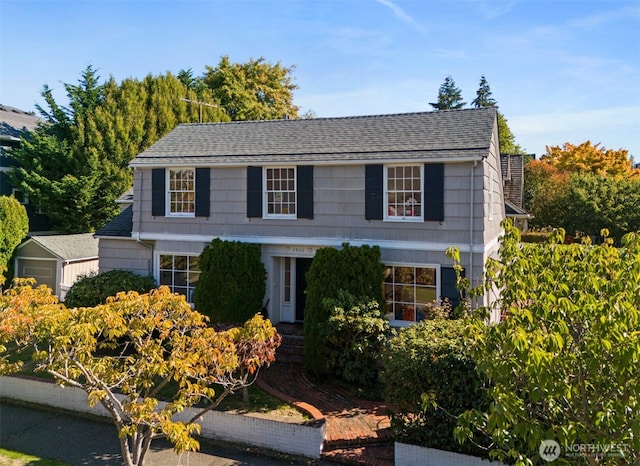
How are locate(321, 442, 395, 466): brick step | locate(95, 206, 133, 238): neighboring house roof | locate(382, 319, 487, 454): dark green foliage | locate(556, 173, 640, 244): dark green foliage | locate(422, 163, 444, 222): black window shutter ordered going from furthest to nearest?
locate(556, 173, 640, 244): dark green foliage → locate(95, 206, 133, 238): neighboring house roof → locate(422, 163, 444, 222): black window shutter → locate(321, 442, 395, 466): brick step → locate(382, 319, 487, 454): dark green foliage

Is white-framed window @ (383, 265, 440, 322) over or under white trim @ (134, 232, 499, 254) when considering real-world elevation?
under

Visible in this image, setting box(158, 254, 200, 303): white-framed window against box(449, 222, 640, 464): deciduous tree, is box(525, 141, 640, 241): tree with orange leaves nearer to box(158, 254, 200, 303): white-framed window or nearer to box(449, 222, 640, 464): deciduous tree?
box(158, 254, 200, 303): white-framed window

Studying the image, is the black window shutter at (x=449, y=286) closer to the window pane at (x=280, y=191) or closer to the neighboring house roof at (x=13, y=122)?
the window pane at (x=280, y=191)

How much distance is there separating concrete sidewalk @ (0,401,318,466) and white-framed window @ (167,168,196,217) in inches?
296

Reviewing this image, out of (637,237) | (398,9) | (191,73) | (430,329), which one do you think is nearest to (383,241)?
(430,329)

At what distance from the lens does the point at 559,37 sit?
1092cm

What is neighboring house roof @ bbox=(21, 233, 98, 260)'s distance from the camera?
22.9 metres

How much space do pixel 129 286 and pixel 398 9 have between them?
12.1 metres

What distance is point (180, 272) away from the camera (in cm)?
1670

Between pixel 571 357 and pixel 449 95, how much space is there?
182ft

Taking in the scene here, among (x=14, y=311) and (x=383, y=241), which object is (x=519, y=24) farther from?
(x=14, y=311)

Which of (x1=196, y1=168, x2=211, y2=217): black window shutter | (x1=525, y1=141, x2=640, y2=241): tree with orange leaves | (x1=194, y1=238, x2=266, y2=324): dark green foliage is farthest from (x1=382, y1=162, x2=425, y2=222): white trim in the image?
(x1=525, y1=141, x2=640, y2=241): tree with orange leaves

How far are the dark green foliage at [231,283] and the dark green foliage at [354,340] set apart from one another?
10.5ft

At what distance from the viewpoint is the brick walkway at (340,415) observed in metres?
9.42
